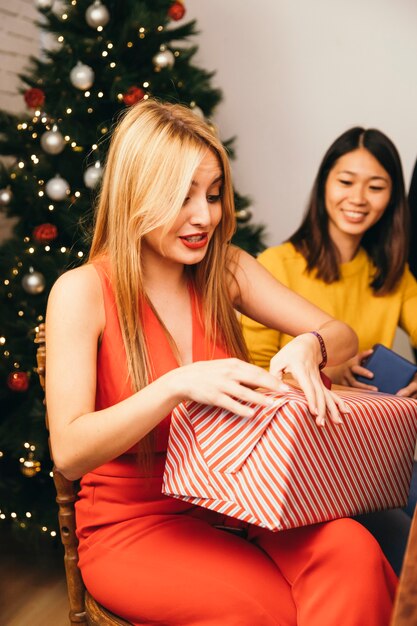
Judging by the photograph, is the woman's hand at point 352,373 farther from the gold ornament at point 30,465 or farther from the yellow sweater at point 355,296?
the gold ornament at point 30,465

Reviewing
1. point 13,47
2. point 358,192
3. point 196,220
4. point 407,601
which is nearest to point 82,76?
point 13,47

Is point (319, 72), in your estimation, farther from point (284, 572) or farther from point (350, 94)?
point (284, 572)

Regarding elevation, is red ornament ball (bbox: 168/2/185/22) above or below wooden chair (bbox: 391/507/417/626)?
above

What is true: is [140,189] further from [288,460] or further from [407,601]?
[407,601]

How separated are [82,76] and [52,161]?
287 millimetres

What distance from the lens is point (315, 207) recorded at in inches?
85.2

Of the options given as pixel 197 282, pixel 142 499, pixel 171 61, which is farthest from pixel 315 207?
pixel 142 499

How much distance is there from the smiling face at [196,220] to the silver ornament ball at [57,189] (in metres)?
1.02

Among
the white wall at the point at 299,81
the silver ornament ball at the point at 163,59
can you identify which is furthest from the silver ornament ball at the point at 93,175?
the white wall at the point at 299,81

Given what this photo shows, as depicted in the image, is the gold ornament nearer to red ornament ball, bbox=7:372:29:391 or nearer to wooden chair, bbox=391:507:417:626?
red ornament ball, bbox=7:372:29:391

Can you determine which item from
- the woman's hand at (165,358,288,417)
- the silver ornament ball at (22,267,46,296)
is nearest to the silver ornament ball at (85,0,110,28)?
the silver ornament ball at (22,267,46,296)

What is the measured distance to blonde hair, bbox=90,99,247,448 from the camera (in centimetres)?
119

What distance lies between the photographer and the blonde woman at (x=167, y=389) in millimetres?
982

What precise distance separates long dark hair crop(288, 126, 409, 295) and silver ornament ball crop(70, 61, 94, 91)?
2.56 feet
